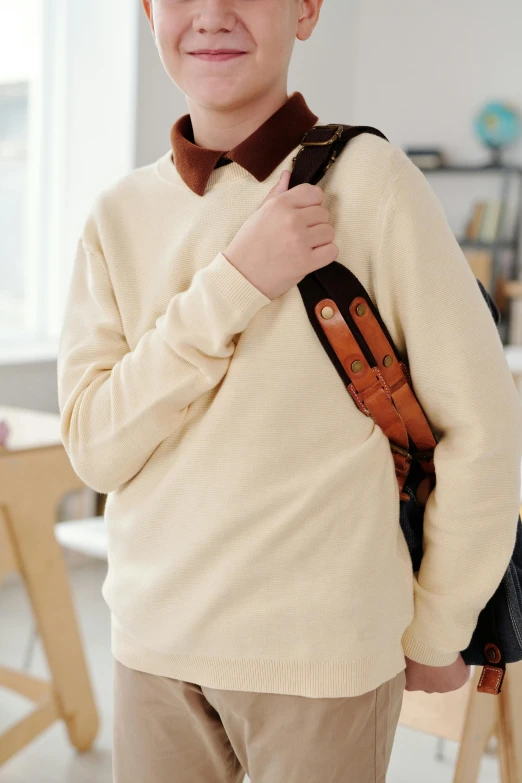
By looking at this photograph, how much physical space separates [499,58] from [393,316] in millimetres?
4890

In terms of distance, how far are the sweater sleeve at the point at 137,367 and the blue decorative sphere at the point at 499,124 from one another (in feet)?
15.3

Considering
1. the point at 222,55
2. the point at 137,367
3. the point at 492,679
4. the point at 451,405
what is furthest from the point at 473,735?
the point at 222,55

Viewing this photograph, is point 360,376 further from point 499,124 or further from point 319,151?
point 499,124

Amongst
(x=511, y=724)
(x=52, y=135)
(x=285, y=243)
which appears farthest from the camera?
(x=52, y=135)

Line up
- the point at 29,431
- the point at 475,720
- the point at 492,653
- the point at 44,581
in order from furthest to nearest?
1. the point at 29,431
2. the point at 44,581
3. the point at 475,720
4. the point at 492,653

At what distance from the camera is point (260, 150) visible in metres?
0.81

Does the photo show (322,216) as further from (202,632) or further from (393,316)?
(202,632)

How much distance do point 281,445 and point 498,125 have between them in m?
4.77

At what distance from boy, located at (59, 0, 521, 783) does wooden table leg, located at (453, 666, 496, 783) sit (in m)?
0.68

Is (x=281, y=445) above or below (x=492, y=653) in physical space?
above

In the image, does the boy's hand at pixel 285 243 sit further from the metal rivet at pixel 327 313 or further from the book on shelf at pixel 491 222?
the book on shelf at pixel 491 222

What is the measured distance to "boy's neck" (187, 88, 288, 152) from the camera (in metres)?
0.84

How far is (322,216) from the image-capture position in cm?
76

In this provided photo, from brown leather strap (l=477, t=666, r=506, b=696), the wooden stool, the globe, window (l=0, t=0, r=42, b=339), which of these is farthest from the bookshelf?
brown leather strap (l=477, t=666, r=506, b=696)
